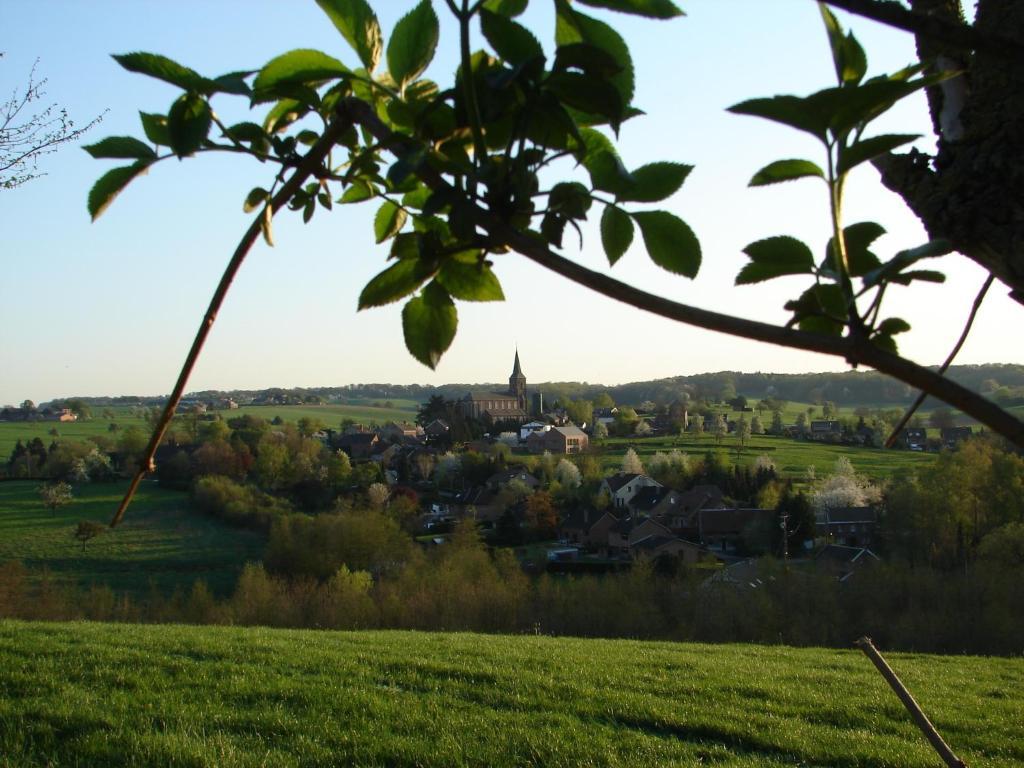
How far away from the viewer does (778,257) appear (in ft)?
1.45

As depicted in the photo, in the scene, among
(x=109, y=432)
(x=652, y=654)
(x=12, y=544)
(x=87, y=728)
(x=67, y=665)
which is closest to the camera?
(x=87, y=728)

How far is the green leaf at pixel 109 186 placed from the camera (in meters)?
0.47

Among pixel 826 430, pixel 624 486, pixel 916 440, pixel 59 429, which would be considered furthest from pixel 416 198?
pixel 826 430

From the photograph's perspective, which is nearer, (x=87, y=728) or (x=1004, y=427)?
(x=1004, y=427)

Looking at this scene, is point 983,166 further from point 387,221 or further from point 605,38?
point 387,221

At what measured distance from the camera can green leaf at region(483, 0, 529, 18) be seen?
0.41 metres

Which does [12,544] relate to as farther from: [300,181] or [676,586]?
[300,181]

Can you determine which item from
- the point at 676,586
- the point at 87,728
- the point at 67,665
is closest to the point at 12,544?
the point at 676,586

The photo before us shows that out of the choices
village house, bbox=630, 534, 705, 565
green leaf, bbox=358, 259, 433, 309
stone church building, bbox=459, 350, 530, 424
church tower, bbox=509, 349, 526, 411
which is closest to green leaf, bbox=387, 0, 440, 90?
green leaf, bbox=358, 259, 433, 309

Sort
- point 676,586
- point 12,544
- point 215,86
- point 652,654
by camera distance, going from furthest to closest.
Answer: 1. point 12,544
2. point 676,586
3. point 652,654
4. point 215,86

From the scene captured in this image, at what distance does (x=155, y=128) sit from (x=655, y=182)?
0.27 m

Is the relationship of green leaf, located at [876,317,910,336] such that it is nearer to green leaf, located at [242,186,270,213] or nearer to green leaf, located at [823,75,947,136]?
green leaf, located at [823,75,947,136]

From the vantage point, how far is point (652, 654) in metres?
8.29

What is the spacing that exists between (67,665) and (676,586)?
14.8 meters
